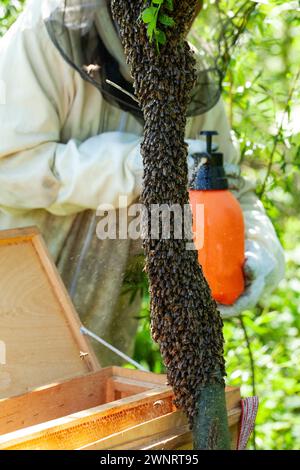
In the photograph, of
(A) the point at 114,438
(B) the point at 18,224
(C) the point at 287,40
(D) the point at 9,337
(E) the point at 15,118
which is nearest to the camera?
(A) the point at 114,438

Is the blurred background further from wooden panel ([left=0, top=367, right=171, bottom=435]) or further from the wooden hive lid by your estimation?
wooden panel ([left=0, top=367, right=171, bottom=435])

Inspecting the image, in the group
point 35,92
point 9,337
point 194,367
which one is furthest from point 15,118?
point 194,367

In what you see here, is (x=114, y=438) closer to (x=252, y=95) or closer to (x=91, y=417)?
(x=91, y=417)

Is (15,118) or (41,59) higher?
(41,59)

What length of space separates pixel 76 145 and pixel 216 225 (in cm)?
35

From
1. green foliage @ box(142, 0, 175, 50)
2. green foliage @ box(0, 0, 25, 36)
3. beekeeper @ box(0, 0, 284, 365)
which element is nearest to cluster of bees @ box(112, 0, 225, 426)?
green foliage @ box(142, 0, 175, 50)

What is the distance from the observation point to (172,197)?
39.6 inches

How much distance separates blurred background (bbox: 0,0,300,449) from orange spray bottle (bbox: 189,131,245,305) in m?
0.28

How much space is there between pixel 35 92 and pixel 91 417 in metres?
0.72

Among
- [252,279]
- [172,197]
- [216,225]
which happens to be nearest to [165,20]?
[172,197]

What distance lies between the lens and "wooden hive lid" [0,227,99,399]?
4.09ft

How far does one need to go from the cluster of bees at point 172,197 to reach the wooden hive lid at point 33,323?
290 millimetres

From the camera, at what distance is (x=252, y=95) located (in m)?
2.06

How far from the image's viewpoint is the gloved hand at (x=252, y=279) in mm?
1478
